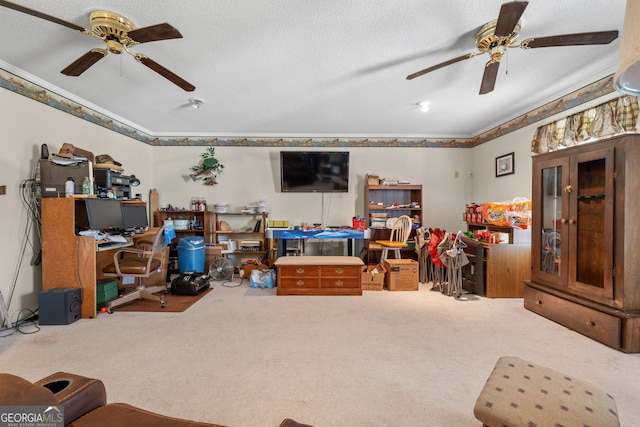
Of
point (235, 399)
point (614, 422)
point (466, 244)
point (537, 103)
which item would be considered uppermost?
point (537, 103)

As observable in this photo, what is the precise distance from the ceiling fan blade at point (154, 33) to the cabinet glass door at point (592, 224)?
145 inches

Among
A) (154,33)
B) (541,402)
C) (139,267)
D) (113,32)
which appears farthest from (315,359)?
(113,32)

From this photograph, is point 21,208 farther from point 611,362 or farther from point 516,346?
point 611,362

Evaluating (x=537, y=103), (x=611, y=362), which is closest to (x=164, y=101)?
(x=537, y=103)

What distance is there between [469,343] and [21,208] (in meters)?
4.78

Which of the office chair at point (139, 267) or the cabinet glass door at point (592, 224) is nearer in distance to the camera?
the cabinet glass door at point (592, 224)

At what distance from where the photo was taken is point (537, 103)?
144 inches

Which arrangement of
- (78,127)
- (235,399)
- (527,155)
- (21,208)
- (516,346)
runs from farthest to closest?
(527,155) < (78,127) < (21,208) < (516,346) < (235,399)

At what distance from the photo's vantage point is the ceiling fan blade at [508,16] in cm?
160

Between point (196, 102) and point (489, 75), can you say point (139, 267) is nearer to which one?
point (196, 102)

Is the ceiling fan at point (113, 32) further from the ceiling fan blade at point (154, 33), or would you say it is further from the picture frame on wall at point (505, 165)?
the picture frame on wall at point (505, 165)

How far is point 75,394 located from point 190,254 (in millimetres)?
3769

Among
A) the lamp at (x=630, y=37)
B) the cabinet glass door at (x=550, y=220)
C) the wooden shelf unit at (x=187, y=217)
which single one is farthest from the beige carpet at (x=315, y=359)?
the wooden shelf unit at (x=187, y=217)

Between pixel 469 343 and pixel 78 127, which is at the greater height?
pixel 78 127
